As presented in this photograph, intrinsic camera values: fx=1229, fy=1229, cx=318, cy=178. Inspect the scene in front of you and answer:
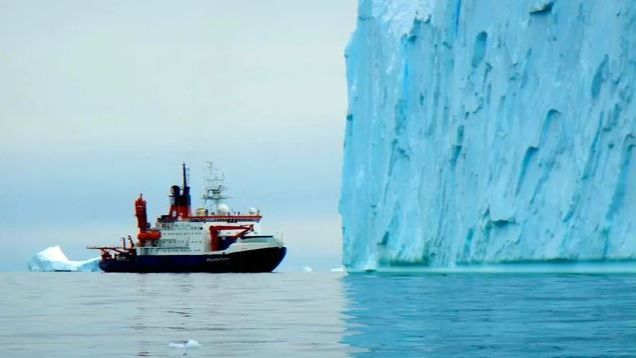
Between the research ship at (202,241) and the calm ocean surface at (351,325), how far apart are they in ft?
103

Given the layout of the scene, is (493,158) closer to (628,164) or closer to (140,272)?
(628,164)

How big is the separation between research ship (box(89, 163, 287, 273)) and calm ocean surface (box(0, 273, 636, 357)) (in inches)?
1236

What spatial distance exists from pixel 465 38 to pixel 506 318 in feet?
68.3

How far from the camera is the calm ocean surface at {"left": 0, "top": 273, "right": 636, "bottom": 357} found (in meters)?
11.4

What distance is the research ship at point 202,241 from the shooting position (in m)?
54.8

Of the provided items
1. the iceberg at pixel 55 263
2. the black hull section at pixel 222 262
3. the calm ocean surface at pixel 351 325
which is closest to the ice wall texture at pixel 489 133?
the calm ocean surface at pixel 351 325

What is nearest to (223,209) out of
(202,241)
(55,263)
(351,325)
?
(202,241)

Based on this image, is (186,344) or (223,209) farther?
(223,209)

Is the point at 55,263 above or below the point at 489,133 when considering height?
below

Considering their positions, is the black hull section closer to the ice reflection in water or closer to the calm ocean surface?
the ice reflection in water

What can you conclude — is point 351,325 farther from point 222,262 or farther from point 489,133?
point 222,262

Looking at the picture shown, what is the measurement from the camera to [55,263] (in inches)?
3164

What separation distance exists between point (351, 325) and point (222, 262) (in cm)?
4034

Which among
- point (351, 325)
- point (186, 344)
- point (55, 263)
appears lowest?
point (55, 263)
